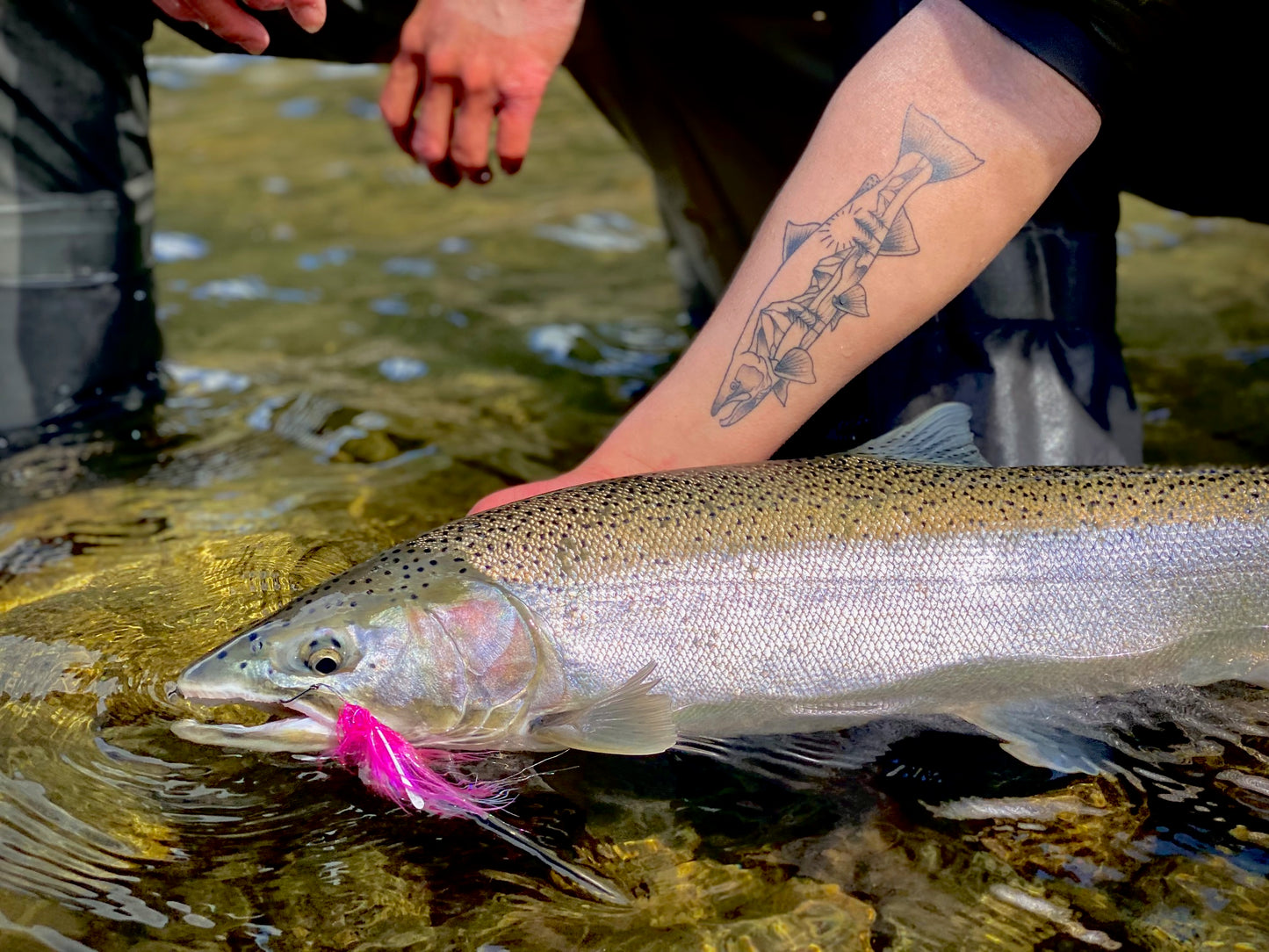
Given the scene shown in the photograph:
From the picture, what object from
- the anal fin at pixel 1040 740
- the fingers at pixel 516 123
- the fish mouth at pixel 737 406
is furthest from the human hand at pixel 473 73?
the anal fin at pixel 1040 740

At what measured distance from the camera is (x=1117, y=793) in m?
2.00

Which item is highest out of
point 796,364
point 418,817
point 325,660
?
point 796,364

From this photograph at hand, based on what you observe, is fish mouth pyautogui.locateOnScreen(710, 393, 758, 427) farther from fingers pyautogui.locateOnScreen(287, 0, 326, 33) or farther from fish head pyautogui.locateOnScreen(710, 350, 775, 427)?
fingers pyautogui.locateOnScreen(287, 0, 326, 33)

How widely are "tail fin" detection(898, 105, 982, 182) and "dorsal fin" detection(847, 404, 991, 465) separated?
1.38 feet

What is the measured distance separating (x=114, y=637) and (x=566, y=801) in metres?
0.92

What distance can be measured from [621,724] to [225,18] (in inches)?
64.5

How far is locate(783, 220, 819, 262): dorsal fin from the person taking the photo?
234 cm

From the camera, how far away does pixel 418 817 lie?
6.33 ft

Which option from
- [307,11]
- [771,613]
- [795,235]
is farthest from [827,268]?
[307,11]

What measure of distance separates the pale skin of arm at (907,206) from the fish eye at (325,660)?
496 millimetres

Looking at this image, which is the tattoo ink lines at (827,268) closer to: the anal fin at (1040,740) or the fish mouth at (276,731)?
the anal fin at (1040,740)

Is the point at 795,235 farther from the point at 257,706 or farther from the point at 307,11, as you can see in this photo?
the point at 257,706

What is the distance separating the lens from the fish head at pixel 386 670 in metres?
1.97

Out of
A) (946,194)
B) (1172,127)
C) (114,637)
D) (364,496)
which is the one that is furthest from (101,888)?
(1172,127)
